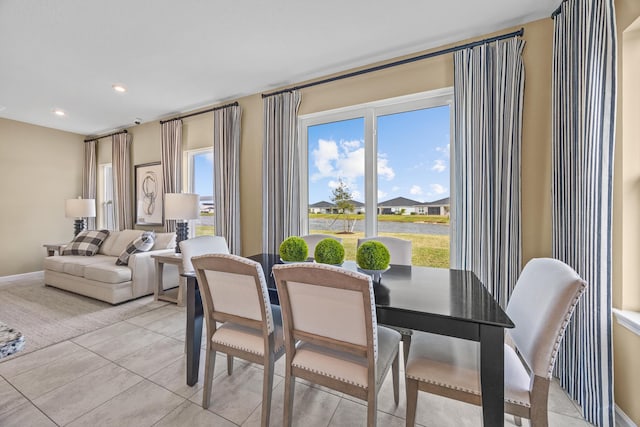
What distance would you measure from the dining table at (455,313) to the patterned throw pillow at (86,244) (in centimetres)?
408

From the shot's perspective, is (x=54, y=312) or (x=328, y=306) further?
(x=54, y=312)

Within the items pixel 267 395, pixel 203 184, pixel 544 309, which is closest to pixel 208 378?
pixel 267 395

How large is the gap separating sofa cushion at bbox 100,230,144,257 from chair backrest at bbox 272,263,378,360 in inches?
152

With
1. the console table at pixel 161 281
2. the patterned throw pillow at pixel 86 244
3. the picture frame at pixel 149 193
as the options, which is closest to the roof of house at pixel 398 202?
the console table at pixel 161 281

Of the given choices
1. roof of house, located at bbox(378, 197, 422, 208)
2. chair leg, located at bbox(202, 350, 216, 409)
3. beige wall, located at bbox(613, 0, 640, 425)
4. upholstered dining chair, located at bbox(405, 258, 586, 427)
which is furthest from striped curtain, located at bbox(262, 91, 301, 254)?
beige wall, located at bbox(613, 0, 640, 425)

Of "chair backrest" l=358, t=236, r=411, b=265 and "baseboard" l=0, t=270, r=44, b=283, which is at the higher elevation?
"chair backrest" l=358, t=236, r=411, b=265

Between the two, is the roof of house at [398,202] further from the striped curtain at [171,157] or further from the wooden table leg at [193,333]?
the striped curtain at [171,157]

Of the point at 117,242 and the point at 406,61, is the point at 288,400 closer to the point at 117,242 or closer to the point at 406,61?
the point at 406,61

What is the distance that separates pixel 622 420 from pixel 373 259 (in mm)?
1609

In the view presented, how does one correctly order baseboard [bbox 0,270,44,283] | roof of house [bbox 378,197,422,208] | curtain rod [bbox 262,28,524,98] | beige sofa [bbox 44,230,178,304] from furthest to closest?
baseboard [bbox 0,270,44,283], beige sofa [bbox 44,230,178,304], roof of house [bbox 378,197,422,208], curtain rod [bbox 262,28,524,98]

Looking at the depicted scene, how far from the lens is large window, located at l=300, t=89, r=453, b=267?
8.84 feet

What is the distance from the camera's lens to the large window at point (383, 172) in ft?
8.84

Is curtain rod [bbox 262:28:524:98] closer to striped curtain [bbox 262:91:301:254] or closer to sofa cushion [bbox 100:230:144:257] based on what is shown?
striped curtain [bbox 262:91:301:254]

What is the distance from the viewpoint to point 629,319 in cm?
146
